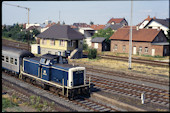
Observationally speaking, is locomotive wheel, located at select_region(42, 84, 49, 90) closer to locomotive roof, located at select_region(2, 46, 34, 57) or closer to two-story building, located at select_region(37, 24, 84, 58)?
locomotive roof, located at select_region(2, 46, 34, 57)

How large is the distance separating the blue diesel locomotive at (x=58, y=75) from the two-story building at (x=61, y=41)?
50.5 feet

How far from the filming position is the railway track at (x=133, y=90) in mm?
16109

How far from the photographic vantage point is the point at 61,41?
36.0m

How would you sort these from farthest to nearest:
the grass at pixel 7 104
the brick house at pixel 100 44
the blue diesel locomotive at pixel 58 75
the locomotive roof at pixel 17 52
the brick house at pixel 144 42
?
1. the brick house at pixel 100 44
2. the brick house at pixel 144 42
3. the locomotive roof at pixel 17 52
4. the blue diesel locomotive at pixel 58 75
5. the grass at pixel 7 104

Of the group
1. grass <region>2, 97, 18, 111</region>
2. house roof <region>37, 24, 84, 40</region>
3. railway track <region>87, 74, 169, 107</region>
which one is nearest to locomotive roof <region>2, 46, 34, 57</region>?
railway track <region>87, 74, 169, 107</region>

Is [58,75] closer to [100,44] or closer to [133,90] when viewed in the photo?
[133,90]

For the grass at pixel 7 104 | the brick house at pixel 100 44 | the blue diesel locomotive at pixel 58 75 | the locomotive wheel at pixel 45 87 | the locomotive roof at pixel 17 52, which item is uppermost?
→ the brick house at pixel 100 44

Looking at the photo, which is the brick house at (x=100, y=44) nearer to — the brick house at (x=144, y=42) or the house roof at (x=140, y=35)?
the brick house at (x=144, y=42)

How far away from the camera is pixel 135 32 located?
44.8 m

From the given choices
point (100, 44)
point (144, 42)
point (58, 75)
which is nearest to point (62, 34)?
point (100, 44)

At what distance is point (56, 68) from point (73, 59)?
1820 cm

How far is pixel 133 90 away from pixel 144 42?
81.2 feet

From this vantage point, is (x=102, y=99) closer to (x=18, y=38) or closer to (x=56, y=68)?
(x=56, y=68)

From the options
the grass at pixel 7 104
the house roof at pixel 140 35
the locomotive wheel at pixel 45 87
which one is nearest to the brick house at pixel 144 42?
the house roof at pixel 140 35
